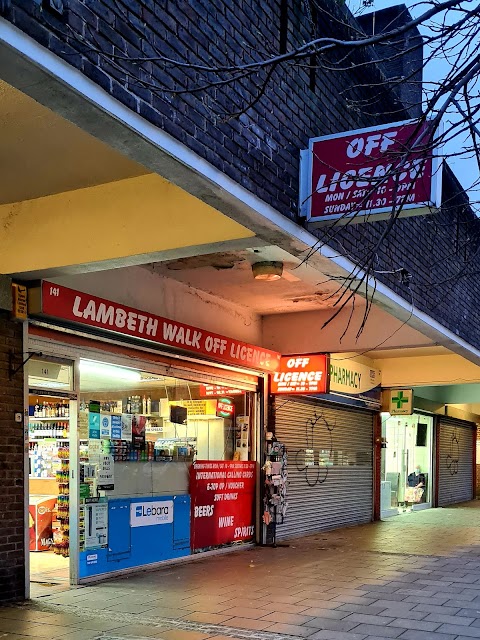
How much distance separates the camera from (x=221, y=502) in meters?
11.3

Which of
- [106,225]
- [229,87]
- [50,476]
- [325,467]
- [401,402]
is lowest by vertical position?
[325,467]

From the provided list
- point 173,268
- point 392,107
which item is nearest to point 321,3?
point 392,107

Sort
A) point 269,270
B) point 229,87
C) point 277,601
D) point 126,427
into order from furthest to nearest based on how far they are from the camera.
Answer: point 126,427 < point 269,270 < point 277,601 < point 229,87

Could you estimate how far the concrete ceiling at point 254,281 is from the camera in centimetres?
920

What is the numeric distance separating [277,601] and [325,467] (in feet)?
23.4

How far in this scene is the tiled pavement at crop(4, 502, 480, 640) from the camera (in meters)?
6.59

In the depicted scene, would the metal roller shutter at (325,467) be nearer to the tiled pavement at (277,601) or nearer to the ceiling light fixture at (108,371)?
the tiled pavement at (277,601)

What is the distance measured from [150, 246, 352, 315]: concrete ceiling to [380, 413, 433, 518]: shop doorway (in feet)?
23.2

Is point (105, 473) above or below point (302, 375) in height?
below

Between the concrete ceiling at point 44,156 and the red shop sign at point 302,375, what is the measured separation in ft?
19.7

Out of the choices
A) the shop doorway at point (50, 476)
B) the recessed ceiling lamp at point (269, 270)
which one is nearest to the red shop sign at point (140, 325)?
the shop doorway at point (50, 476)

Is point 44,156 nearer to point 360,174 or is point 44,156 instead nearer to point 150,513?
point 360,174

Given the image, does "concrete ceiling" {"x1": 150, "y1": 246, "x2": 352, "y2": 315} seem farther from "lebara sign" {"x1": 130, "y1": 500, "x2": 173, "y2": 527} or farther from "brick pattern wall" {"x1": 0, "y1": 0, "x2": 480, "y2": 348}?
"lebara sign" {"x1": 130, "y1": 500, "x2": 173, "y2": 527}

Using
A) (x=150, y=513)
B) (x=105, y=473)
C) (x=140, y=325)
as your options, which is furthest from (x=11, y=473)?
(x=150, y=513)
